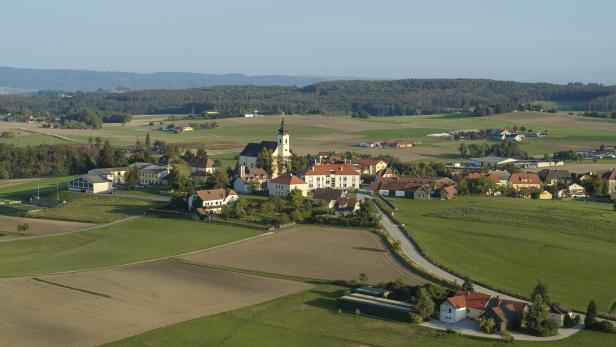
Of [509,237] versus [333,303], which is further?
[509,237]

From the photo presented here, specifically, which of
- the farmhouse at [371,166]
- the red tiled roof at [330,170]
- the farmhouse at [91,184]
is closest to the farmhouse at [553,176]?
the farmhouse at [371,166]

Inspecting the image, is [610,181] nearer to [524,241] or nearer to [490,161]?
[490,161]

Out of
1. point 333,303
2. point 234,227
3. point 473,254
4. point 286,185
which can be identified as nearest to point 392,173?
point 286,185

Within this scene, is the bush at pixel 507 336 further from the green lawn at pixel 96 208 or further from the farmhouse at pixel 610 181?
the farmhouse at pixel 610 181

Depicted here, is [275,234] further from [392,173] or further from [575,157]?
[575,157]

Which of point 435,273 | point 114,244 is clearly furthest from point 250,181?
point 435,273

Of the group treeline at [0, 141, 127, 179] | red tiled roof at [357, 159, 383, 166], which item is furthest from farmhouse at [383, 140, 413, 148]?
treeline at [0, 141, 127, 179]
